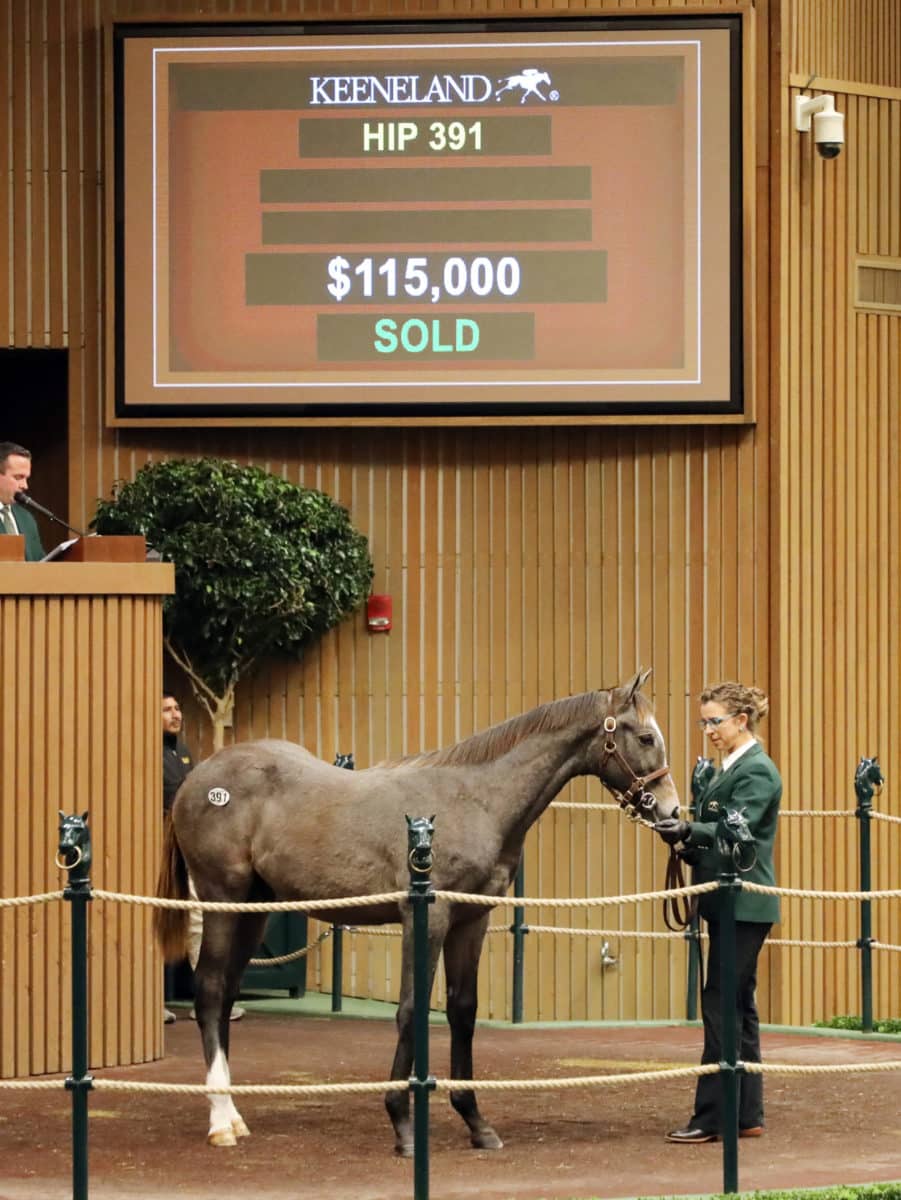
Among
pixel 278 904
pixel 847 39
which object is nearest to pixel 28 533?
pixel 278 904

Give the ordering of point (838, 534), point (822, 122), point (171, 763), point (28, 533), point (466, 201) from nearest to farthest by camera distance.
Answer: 1. point (28, 533)
2. point (171, 763)
3. point (466, 201)
4. point (822, 122)
5. point (838, 534)

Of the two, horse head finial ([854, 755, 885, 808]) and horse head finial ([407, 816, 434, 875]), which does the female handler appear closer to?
horse head finial ([407, 816, 434, 875])

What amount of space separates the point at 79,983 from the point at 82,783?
274cm

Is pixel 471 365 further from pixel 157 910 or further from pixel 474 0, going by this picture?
pixel 157 910

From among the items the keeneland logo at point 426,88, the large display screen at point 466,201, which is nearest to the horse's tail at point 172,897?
the large display screen at point 466,201

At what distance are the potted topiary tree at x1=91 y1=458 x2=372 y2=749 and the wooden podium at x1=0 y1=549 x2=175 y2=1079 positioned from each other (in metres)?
1.92

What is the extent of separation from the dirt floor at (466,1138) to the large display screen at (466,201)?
14.1ft

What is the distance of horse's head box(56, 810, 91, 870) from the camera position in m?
6.52

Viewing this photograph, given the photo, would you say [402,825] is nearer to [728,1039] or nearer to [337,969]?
[728,1039]

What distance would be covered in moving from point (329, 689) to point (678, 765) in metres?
2.23

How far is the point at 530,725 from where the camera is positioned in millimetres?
7848

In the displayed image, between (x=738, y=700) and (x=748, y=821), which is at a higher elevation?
(x=738, y=700)

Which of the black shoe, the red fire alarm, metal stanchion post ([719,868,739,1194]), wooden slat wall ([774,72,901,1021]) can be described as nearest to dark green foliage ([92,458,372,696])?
the red fire alarm

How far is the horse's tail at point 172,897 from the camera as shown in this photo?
8.12 m
